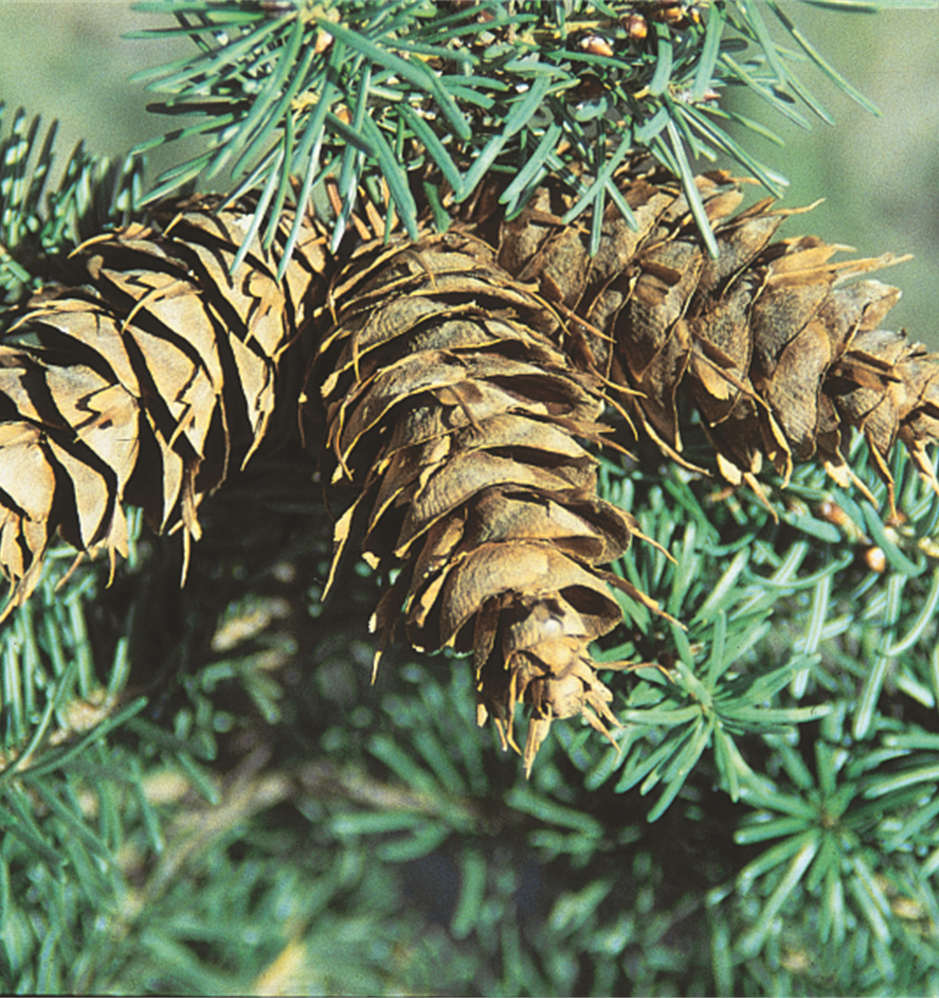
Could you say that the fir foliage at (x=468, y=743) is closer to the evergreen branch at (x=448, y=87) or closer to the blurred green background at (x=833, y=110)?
the evergreen branch at (x=448, y=87)

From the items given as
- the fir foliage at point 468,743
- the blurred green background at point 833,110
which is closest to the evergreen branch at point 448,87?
the fir foliage at point 468,743

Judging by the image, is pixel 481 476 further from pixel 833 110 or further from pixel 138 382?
pixel 833 110

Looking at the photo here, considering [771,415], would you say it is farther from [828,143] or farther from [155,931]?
[828,143]

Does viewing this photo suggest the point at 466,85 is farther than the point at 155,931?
No

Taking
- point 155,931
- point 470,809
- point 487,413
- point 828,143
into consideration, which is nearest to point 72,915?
point 155,931

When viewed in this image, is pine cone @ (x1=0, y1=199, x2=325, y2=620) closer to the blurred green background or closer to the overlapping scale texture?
the overlapping scale texture

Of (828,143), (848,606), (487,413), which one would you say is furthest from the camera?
(828,143)
